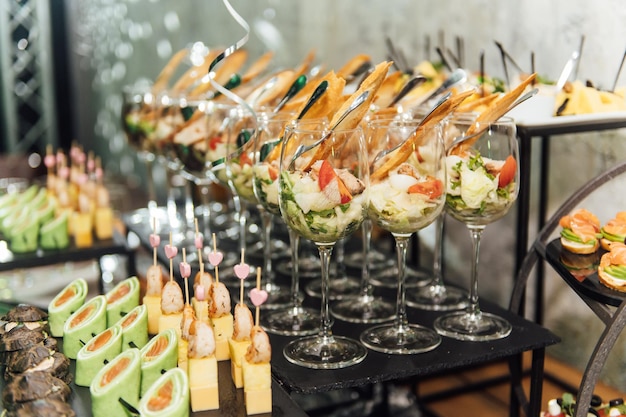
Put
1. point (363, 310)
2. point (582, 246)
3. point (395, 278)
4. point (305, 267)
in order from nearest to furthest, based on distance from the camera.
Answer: point (582, 246) → point (363, 310) → point (395, 278) → point (305, 267)

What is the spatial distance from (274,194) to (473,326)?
526 millimetres

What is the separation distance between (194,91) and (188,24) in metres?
3.27

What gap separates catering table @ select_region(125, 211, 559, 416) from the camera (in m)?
1.37

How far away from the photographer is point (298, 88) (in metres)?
1.90

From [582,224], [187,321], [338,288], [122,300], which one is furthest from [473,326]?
[122,300]

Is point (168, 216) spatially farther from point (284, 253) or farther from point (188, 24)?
point (188, 24)

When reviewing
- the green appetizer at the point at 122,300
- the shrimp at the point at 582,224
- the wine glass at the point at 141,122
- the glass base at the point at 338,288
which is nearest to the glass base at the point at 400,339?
the glass base at the point at 338,288

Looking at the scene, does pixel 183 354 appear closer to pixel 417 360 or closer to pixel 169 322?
pixel 169 322

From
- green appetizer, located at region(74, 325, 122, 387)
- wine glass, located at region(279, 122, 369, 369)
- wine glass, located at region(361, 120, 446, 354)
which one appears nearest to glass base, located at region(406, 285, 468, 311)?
wine glass, located at region(361, 120, 446, 354)

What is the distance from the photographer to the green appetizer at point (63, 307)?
1542mm

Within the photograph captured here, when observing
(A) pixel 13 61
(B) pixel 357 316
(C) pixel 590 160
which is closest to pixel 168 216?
(B) pixel 357 316

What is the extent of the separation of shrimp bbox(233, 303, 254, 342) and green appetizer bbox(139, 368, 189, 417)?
0.17 metres

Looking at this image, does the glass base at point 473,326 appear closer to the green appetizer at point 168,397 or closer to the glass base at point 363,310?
the glass base at point 363,310

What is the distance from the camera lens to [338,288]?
1955 mm
